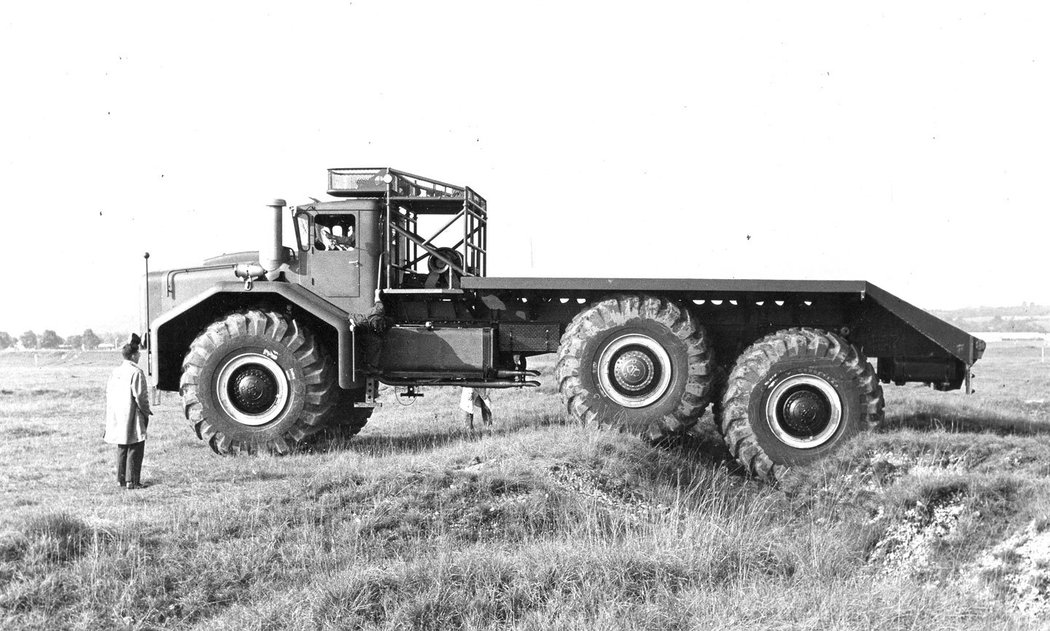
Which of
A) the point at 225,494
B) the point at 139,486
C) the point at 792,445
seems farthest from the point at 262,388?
the point at 792,445

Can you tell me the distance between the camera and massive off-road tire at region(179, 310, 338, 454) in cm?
1092

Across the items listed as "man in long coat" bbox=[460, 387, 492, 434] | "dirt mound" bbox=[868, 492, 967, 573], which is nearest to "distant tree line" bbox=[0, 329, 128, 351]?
"man in long coat" bbox=[460, 387, 492, 434]

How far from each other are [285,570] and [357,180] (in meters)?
6.24

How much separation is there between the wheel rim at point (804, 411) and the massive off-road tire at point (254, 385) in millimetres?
5695

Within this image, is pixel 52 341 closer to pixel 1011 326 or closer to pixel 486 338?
pixel 486 338

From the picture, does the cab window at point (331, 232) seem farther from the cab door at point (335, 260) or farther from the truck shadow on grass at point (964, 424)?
the truck shadow on grass at point (964, 424)

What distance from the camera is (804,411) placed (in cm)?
1023

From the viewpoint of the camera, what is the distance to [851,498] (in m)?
9.47

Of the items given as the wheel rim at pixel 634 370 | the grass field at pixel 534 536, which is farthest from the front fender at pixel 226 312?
the wheel rim at pixel 634 370

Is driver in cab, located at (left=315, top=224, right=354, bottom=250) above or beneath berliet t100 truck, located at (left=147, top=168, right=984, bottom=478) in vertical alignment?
above

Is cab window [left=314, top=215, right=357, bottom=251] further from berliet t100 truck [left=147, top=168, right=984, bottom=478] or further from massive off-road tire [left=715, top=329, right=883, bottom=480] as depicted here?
massive off-road tire [left=715, top=329, right=883, bottom=480]

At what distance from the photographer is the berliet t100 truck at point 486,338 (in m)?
10.3

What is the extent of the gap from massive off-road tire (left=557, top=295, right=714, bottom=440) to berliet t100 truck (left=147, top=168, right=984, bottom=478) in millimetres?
A: 18

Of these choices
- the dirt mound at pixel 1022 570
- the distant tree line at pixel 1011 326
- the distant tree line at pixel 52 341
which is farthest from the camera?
the distant tree line at pixel 1011 326
